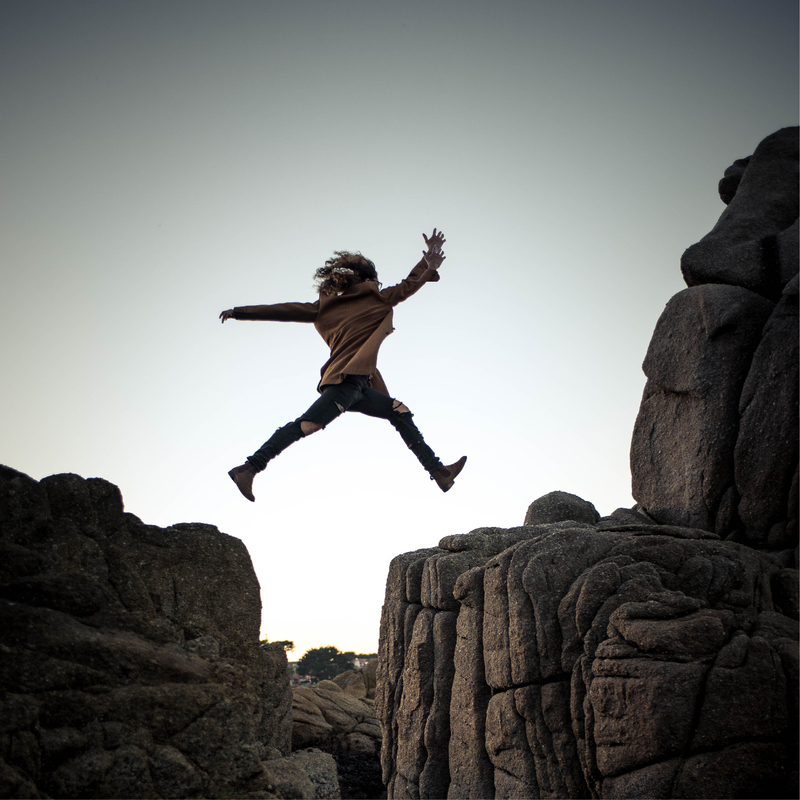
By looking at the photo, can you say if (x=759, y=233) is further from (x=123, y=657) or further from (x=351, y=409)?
(x=123, y=657)

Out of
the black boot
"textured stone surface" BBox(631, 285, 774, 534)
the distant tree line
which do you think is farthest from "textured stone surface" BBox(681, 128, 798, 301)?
the distant tree line

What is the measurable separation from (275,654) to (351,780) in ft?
32.0

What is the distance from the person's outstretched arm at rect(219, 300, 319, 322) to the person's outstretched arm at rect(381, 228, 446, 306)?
2.45 ft

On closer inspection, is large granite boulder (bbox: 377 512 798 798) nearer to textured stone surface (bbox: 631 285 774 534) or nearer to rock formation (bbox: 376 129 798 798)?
rock formation (bbox: 376 129 798 798)

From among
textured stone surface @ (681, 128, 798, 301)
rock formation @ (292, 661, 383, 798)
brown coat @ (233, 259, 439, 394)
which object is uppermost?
textured stone surface @ (681, 128, 798, 301)

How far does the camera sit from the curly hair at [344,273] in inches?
305

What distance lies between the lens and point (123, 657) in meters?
4.67

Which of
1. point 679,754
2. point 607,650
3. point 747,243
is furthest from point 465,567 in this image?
point 747,243

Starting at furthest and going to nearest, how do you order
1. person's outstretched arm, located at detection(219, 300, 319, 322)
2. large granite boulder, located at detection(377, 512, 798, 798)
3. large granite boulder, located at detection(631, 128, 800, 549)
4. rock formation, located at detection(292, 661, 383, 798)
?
rock formation, located at detection(292, 661, 383, 798), large granite boulder, located at detection(631, 128, 800, 549), person's outstretched arm, located at detection(219, 300, 319, 322), large granite boulder, located at detection(377, 512, 798, 798)

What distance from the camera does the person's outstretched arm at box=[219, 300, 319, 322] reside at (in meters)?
7.23

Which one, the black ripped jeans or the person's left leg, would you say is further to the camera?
the black ripped jeans

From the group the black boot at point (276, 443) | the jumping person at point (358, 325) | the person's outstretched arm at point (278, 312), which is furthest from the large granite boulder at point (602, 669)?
the person's outstretched arm at point (278, 312)

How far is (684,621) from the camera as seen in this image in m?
7.61

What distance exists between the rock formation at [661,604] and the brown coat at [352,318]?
132 inches
